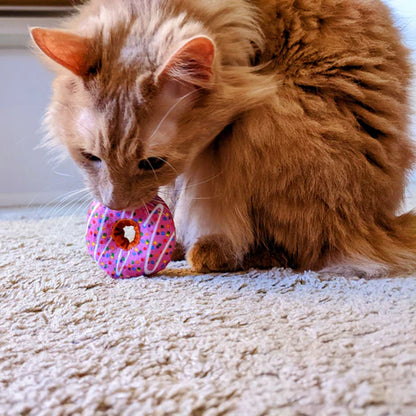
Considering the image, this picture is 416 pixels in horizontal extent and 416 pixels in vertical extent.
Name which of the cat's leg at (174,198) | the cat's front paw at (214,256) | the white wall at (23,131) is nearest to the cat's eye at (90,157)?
the cat's leg at (174,198)

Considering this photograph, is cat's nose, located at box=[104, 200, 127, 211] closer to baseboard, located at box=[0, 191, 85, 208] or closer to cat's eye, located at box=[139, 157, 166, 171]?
cat's eye, located at box=[139, 157, 166, 171]

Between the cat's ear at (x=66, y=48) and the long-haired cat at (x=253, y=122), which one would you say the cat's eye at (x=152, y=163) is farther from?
the cat's ear at (x=66, y=48)

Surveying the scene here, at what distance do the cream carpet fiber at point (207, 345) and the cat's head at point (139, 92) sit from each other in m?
0.28

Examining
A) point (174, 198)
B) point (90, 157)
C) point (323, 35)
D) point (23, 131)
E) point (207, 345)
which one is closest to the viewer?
point (207, 345)

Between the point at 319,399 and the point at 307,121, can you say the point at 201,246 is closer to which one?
the point at 307,121

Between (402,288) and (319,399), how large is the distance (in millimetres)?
530

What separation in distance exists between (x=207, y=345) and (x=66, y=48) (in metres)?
0.72

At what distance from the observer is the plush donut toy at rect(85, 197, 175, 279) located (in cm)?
124

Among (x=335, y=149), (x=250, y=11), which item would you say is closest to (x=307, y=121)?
(x=335, y=149)

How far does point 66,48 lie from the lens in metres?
1.05

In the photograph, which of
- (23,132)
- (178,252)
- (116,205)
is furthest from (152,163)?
(23,132)

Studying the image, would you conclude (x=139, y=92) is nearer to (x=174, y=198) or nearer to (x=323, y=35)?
(x=174, y=198)

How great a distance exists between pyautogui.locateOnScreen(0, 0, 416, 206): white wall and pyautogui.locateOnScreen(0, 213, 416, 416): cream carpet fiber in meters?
1.83

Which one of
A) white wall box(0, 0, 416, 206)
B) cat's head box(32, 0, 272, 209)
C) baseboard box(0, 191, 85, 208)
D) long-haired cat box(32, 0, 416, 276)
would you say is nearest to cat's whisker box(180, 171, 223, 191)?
long-haired cat box(32, 0, 416, 276)
